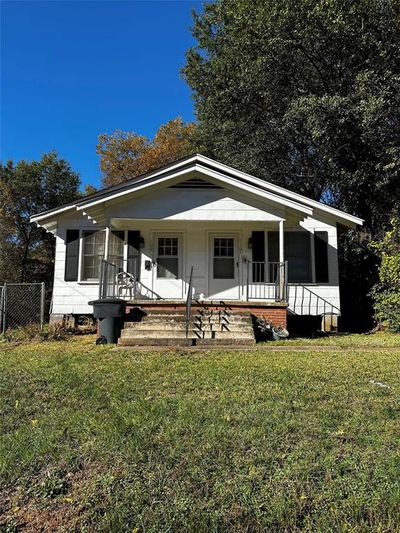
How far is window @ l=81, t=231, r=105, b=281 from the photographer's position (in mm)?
13297

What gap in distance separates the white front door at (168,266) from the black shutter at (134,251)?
0.50 metres

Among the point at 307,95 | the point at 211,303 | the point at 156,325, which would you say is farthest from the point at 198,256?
the point at 307,95

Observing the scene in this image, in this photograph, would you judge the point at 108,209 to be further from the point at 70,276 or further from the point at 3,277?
the point at 3,277

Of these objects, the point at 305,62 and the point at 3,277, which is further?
the point at 3,277

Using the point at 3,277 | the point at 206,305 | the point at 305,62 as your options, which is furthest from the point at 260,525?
the point at 3,277

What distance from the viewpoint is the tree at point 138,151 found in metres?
29.8

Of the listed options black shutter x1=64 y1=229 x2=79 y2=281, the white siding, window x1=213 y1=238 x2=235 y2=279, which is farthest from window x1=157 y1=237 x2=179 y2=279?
black shutter x1=64 y1=229 x2=79 y2=281

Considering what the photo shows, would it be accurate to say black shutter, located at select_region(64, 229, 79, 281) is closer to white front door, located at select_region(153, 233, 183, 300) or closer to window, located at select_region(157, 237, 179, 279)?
white front door, located at select_region(153, 233, 183, 300)

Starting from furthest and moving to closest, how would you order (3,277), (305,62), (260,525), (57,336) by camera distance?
1. (3,277)
2. (305,62)
3. (57,336)
4. (260,525)

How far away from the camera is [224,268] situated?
13000mm

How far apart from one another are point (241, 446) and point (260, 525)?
0.93 m

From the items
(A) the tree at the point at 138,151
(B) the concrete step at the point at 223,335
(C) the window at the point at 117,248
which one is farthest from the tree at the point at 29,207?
(B) the concrete step at the point at 223,335

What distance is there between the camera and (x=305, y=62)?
17.2m

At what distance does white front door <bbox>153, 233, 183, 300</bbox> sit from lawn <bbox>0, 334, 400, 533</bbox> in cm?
689
